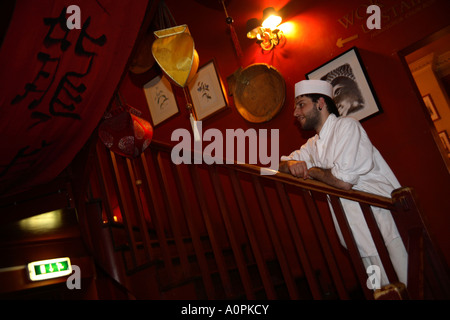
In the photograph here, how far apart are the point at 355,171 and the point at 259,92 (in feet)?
6.67

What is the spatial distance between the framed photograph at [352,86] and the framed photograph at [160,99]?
2.13 meters

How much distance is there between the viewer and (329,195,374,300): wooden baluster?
199cm

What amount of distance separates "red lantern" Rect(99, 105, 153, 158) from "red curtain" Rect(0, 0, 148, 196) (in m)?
0.11

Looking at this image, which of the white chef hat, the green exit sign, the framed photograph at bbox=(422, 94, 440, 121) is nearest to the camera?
the white chef hat

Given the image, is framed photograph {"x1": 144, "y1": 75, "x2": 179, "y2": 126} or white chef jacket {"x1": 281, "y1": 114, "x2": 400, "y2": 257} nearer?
white chef jacket {"x1": 281, "y1": 114, "x2": 400, "y2": 257}

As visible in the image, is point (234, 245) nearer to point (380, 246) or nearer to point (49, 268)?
point (380, 246)

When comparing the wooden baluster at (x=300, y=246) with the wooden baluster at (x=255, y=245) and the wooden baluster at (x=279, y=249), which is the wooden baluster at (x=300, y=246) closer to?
the wooden baluster at (x=279, y=249)

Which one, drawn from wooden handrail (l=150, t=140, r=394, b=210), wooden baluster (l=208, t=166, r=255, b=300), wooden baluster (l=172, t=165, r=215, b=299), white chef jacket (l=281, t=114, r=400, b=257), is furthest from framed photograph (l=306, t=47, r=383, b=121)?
wooden baluster (l=172, t=165, r=215, b=299)

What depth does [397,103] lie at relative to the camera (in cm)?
319

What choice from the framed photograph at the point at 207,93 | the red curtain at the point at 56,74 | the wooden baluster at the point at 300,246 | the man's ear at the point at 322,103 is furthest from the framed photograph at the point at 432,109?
the red curtain at the point at 56,74

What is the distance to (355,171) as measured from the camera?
2199mm

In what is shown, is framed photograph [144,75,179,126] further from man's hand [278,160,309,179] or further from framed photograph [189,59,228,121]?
man's hand [278,160,309,179]

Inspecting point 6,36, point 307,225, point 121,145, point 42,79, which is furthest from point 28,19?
point 307,225

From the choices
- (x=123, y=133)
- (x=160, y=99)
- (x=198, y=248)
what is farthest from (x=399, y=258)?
(x=160, y=99)
